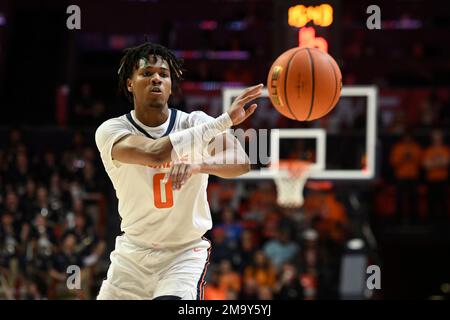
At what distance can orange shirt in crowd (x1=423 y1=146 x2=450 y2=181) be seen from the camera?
14.1m

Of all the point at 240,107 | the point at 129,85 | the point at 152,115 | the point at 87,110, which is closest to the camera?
the point at 240,107

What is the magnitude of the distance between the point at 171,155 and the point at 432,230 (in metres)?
9.61

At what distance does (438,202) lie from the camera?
14.0 metres

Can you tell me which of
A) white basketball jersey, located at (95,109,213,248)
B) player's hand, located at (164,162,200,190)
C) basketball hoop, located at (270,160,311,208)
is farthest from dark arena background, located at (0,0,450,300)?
player's hand, located at (164,162,200,190)

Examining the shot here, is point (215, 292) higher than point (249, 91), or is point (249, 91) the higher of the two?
point (249, 91)

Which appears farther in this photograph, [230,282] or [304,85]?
[230,282]

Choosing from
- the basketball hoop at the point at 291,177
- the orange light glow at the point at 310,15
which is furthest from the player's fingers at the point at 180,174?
the basketball hoop at the point at 291,177

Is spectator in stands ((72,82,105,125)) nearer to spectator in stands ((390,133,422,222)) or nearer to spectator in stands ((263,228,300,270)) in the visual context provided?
spectator in stands ((263,228,300,270))

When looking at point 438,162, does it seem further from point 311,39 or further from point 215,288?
point 215,288

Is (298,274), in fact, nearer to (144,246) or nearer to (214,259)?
(214,259)

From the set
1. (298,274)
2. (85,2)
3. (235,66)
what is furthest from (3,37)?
(298,274)

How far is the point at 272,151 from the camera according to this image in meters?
11.8

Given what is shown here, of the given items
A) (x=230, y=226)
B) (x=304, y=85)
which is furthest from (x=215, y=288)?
(x=304, y=85)

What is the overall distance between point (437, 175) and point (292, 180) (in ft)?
10.2
